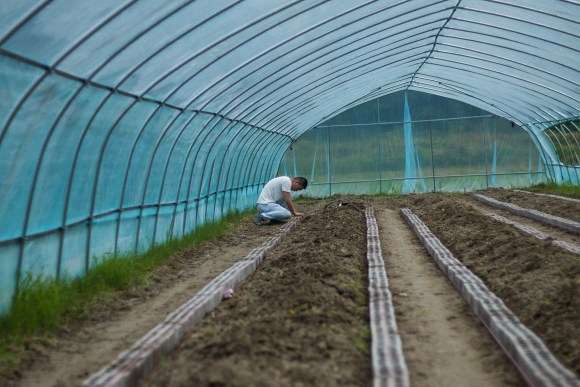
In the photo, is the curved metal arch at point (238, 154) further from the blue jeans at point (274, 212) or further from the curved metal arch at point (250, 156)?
the blue jeans at point (274, 212)

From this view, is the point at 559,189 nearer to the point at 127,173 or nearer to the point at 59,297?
the point at 127,173

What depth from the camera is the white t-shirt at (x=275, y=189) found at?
49.9 ft

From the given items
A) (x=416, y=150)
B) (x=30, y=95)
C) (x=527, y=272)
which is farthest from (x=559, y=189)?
(x=30, y=95)

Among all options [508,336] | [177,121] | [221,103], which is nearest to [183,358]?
[508,336]

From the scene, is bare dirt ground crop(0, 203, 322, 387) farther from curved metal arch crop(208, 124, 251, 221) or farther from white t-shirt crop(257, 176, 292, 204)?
curved metal arch crop(208, 124, 251, 221)

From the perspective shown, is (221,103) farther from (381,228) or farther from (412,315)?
(412,315)

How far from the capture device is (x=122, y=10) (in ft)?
22.7

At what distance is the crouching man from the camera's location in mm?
15242

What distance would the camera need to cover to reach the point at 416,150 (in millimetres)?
24656

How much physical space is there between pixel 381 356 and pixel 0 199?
364cm

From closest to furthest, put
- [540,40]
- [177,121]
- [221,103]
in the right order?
[177,121] → [221,103] → [540,40]

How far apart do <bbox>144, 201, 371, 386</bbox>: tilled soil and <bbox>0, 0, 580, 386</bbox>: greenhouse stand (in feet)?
0.21

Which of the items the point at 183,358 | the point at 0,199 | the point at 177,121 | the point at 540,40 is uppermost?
the point at 540,40

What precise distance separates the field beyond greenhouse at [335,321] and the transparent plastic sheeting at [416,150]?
12972 mm
